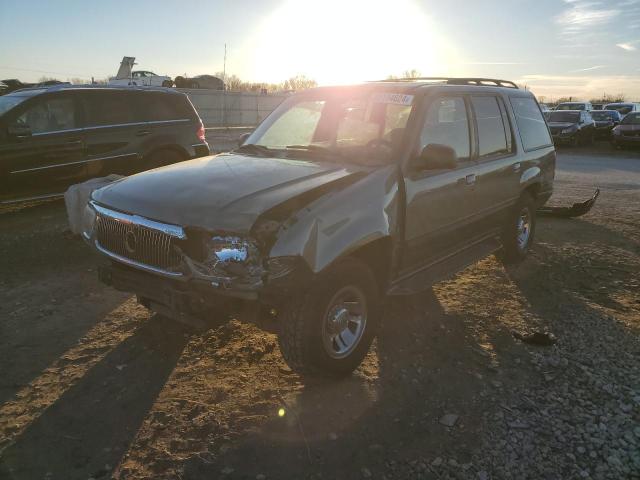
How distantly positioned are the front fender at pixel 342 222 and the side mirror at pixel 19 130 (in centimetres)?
604

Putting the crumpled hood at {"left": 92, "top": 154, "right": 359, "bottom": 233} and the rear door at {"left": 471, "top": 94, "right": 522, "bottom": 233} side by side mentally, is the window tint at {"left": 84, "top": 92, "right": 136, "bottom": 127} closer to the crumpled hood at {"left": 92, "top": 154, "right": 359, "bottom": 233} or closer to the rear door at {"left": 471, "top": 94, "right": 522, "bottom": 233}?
the crumpled hood at {"left": 92, "top": 154, "right": 359, "bottom": 233}

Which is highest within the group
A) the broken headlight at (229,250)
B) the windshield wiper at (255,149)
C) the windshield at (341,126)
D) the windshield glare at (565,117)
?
the windshield glare at (565,117)

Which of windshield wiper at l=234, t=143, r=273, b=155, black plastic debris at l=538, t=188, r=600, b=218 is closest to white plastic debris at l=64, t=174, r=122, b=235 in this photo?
windshield wiper at l=234, t=143, r=273, b=155

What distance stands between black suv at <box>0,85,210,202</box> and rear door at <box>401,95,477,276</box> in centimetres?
558

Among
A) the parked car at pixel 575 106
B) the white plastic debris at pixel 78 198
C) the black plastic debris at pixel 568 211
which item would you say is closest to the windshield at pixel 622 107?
the parked car at pixel 575 106

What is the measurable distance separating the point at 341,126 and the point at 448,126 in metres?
0.88

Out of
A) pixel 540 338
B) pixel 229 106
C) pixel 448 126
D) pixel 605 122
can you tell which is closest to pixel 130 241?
pixel 448 126

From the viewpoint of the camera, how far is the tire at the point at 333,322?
279 cm

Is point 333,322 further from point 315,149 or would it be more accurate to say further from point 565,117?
point 565,117

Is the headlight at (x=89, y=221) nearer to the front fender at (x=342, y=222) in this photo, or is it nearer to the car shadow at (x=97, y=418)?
the car shadow at (x=97, y=418)

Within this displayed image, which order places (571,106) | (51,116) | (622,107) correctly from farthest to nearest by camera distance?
(622,107), (571,106), (51,116)

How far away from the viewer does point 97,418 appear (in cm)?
279

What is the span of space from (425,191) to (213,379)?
6.58ft

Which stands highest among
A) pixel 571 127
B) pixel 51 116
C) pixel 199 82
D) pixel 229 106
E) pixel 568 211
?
pixel 199 82
